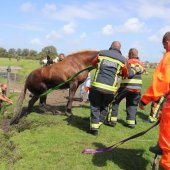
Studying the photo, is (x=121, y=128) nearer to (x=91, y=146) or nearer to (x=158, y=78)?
(x=91, y=146)

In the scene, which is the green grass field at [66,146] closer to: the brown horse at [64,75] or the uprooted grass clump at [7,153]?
the uprooted grass clump at [7,153]

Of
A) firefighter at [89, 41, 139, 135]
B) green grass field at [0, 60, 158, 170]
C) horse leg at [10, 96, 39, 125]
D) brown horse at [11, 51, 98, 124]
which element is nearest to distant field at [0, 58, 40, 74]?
horse leg at [10, 96, 39, 125]

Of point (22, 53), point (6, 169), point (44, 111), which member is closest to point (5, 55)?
point (22, 53)

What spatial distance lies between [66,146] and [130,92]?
8.40ft

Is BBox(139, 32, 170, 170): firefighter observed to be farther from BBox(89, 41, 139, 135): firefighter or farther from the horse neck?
the horse neck

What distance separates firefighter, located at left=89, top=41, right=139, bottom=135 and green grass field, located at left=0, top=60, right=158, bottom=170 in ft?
2.37

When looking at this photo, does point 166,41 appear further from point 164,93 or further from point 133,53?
point 133,53

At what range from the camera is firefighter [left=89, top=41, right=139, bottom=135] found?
786cm

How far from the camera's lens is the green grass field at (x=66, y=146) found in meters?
6.51

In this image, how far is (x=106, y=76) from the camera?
787 centimetres

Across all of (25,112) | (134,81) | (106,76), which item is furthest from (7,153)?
(25,112)

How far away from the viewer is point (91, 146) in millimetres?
7492

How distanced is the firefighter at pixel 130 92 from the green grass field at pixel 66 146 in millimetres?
279

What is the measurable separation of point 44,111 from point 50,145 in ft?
11.7
